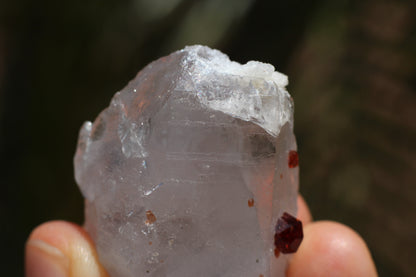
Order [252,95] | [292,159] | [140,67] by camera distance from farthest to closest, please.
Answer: [140,67] → [292,159] → [252,95]

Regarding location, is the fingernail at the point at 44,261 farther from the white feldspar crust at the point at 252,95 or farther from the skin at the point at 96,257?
the white feldspar crust at the point at 252,95

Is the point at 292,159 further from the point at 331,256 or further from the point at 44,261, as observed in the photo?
the point at 44,261

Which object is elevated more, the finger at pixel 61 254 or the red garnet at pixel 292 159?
the red garnet at pixel 292 159

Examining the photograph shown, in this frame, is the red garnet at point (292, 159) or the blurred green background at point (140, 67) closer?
the red garnet at point (292, 159)

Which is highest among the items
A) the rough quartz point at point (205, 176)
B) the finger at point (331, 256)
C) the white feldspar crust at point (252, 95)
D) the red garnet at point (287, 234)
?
the white feldspar crust at point (252, 95)

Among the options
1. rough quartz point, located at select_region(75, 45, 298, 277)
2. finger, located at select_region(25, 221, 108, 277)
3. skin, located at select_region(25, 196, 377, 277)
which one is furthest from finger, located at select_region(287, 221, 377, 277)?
finger, located at select_region(25, 221, 108, 277)

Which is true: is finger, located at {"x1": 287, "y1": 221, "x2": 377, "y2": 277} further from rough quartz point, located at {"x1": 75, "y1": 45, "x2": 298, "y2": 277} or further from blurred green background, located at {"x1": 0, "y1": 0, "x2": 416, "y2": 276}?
blurred green background, located at {"x1": 0, "y1": 0, "x2": 416, "y2": 276}

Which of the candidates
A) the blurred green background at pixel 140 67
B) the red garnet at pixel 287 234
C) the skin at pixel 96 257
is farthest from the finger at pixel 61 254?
the blurred green background at pixel 140 67

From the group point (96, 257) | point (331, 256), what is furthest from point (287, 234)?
point (96, 257)
